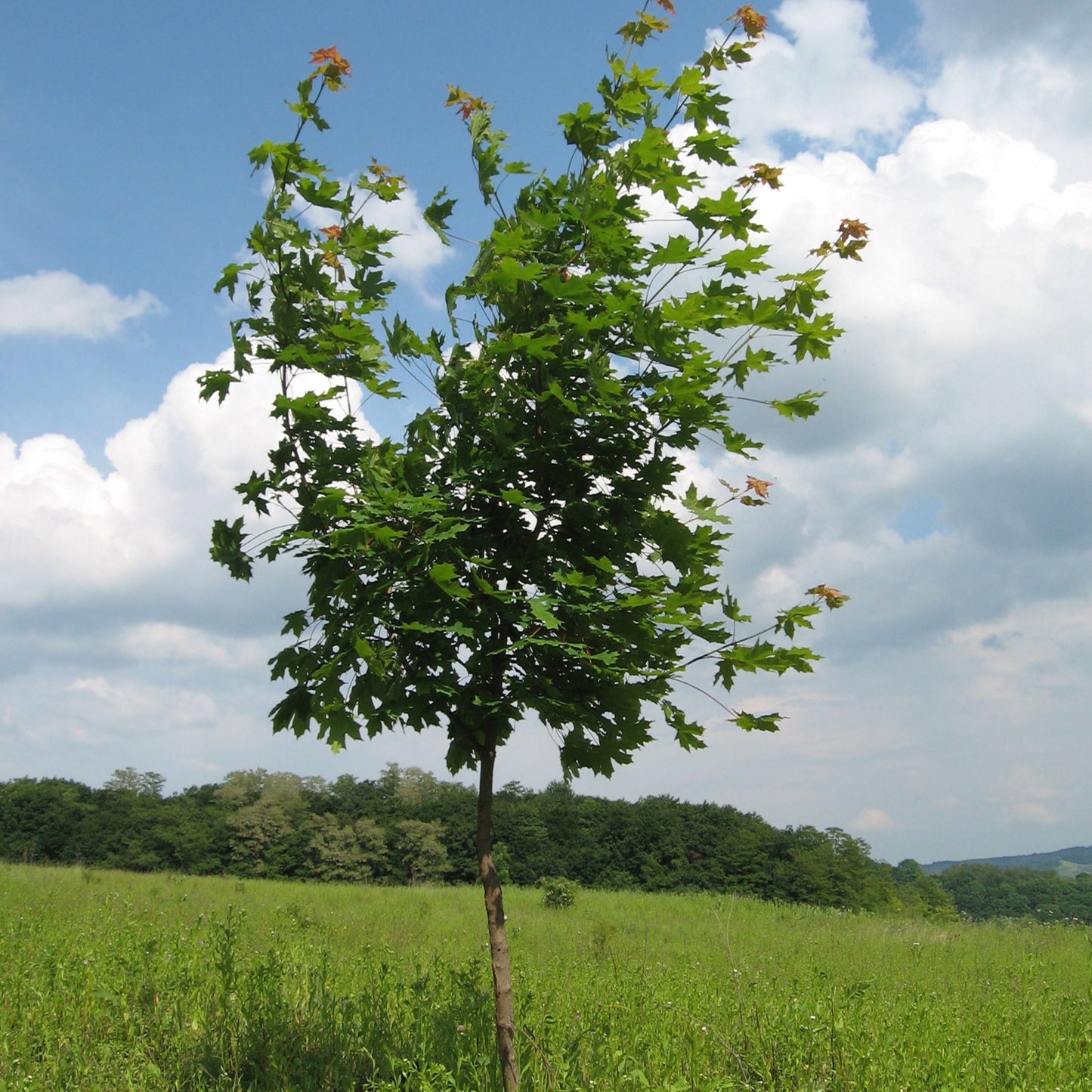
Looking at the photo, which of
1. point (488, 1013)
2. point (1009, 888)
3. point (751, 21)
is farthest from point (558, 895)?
point (1009, 888)

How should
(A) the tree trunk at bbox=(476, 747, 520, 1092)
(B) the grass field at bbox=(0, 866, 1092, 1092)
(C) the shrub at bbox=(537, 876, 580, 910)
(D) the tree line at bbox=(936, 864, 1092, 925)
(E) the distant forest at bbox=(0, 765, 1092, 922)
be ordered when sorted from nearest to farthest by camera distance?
(A) the tree trunk at bbox=(476, 747, 520, 1092) < (B) the grass field at bbox=(0, 866, 1092, 1092) < (C) the shrub at bbox=(537, 876, 580, 910) < (E) the distant forest at bbox=(0, 765, 1092, 922) < (D) the tree line at bbox=(936, 864, 1092, 925)

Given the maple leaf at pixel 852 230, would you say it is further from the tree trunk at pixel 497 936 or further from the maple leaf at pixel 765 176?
the tree trunk at pixel 497 936

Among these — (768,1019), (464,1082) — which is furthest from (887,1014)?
(464,1082)

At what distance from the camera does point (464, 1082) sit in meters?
4.64

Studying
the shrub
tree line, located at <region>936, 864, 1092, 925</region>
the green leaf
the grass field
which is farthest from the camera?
tree line, located at <region>936, 864, 1092, 925</region>

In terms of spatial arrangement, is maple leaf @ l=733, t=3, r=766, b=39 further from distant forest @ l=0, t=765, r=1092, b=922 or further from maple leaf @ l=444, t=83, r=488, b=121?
distant forest @ l=0, t=765, r=1092, b=922

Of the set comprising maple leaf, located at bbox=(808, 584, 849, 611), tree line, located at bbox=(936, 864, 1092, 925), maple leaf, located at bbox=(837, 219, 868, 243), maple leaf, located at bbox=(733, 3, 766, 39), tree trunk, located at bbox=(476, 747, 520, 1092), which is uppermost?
maple leaf, located at bbox=(733, 3, 766, 39)

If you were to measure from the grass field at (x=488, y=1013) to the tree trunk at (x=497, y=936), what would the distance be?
13.5 inches

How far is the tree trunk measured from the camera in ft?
13.4

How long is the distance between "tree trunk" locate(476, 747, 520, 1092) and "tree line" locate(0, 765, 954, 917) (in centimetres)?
2952

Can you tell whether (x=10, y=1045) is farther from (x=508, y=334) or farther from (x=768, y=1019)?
(x=508, y=334)

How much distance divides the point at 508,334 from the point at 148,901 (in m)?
13.4

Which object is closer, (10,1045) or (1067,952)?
(10,1045)

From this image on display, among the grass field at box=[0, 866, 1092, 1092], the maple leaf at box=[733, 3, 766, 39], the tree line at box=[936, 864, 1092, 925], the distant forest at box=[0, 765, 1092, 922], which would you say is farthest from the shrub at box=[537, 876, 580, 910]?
the tree line at box=[936, 864, 1092, 925]
